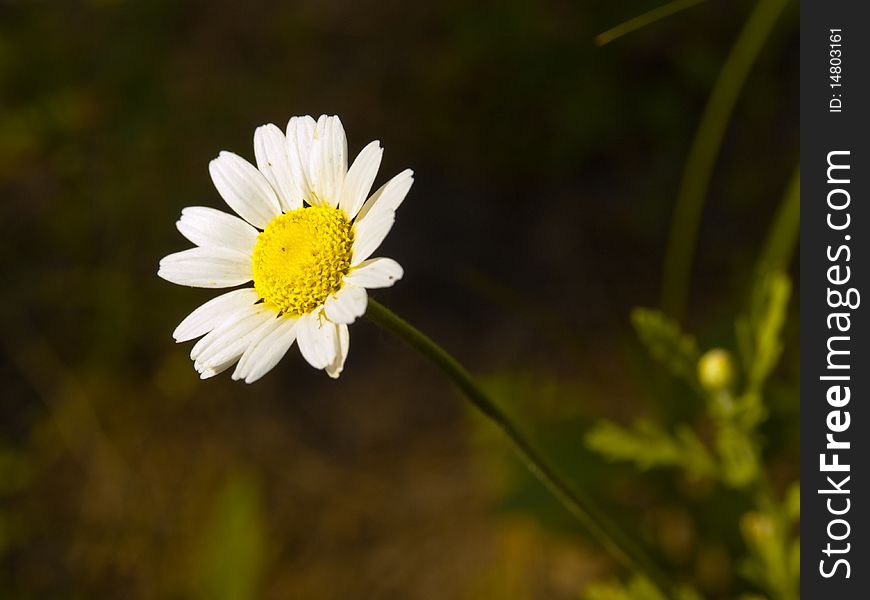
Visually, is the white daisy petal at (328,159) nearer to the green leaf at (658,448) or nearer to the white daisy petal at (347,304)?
the white daisy petal at (347,304)

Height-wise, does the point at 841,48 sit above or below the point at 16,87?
below

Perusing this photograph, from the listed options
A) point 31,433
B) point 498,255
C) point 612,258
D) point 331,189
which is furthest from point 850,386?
point 31,433

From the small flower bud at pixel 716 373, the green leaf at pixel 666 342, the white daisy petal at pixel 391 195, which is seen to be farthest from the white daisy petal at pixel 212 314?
the small flower bud at pixel 716 373

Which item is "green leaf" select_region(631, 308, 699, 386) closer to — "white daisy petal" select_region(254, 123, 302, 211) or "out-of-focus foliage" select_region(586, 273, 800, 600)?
"out-of-focus foliage" select_region(586, 273, 800, 600)

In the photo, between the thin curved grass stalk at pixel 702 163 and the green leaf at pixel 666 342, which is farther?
the thin curved grass stalk at pixel 702 163

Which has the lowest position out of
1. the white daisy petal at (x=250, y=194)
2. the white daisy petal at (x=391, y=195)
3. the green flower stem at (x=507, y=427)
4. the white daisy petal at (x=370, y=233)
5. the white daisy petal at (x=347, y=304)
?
the green flower stem at (x=507, y=427)

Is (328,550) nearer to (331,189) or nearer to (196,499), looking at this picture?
(196,499)

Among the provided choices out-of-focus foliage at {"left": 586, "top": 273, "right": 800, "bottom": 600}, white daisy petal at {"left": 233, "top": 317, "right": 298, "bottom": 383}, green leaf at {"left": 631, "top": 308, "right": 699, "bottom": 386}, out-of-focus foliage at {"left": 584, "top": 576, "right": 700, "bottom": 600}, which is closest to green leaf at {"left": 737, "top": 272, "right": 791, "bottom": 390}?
out-of-focus foliage at {"left": 586, "top": 273, "right": 800, "bottom": 600}
